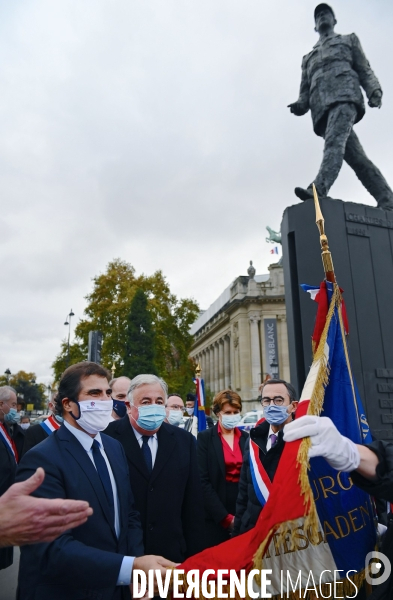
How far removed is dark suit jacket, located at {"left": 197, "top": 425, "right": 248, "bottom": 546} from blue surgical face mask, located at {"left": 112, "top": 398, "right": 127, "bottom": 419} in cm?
146

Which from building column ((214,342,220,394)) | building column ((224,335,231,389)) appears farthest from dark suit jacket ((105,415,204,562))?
building column ((214,342,220,394))

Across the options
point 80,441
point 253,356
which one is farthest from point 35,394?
point 80,441

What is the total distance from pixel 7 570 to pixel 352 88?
359 inches

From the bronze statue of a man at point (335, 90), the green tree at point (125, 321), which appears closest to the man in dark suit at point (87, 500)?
the bronze statue of a man at point (335, 90)

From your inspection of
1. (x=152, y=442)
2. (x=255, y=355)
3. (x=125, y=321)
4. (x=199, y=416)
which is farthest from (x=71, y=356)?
(x=152, y=442)

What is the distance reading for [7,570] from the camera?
6.59 m

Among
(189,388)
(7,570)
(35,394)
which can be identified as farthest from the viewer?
(35,394)

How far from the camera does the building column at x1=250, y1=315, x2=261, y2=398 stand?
55700 millimetres

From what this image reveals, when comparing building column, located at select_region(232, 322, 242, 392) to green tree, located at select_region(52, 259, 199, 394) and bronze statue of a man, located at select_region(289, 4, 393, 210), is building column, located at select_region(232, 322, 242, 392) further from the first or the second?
bronze statue of a man, located at select_region(289, 4, 393, 210)

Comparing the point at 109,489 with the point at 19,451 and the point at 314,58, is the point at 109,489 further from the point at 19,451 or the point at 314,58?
the point at 314,58

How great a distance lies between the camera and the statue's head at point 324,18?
7516 millimetres

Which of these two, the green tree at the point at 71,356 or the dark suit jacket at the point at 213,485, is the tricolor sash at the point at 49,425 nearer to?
the dark suit jacket at the point at 213,485

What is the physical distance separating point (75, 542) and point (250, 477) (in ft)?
6.37

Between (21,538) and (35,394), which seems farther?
(35,394)
